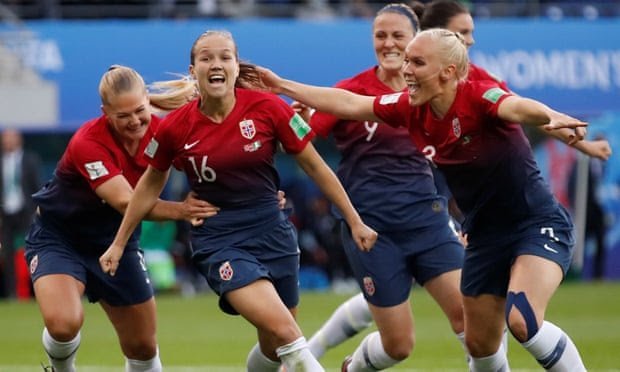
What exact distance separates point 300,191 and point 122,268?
1294cm

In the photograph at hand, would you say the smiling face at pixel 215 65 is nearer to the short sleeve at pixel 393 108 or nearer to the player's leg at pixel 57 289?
the short sleeve at pixel 393 108

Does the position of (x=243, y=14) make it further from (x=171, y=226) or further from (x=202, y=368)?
(x=202, y=368)

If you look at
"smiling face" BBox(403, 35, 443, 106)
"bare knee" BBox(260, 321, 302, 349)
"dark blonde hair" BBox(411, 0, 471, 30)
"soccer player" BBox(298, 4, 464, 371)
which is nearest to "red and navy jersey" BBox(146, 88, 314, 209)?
"smiling face" BBox(403, 35, 443, 106)

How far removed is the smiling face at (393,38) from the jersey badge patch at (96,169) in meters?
1.99

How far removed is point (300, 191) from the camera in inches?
849

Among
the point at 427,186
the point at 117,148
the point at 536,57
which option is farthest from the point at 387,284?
the point at 536,57

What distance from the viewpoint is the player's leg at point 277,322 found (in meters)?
7.37

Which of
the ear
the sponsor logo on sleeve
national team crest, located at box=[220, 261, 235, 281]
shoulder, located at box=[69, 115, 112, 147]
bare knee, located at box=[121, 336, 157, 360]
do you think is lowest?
bare knee, located at box=[121, 336, 157, 360]

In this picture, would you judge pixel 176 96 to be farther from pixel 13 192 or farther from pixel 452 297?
pixel 13 192

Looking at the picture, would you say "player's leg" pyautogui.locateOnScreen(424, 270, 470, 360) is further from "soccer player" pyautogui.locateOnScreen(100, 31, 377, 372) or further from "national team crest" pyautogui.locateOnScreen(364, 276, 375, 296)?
"soccer player" pyautogui.locateOnScreen(100, 31, 377, 372)

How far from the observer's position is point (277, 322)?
736cm

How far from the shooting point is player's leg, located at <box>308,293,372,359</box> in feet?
33.1

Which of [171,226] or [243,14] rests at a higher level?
[243,14]

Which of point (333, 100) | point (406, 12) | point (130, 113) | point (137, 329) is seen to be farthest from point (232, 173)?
point (406, 12)
